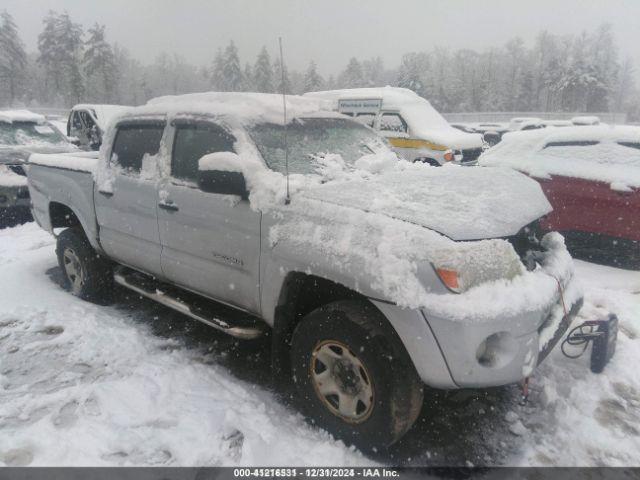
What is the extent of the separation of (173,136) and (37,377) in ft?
6.45

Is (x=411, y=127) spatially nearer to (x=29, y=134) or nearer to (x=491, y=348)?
(x=29, y=134)

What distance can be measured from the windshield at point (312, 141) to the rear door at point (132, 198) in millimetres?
1013

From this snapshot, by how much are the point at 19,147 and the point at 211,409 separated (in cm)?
767

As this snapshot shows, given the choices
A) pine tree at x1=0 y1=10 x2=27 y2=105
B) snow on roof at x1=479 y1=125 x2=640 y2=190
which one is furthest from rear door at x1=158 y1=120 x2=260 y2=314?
pine tree at x1=0 y1=10 x2=27 y2=105

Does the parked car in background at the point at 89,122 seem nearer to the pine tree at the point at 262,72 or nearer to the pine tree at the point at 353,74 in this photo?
the pine tree at the point at 262,72

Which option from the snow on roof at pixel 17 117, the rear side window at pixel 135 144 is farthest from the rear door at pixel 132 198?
the snow on roof at pixel 17 117

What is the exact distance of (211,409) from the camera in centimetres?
302

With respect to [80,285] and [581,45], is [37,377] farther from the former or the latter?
[581,45]

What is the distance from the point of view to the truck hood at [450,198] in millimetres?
2490

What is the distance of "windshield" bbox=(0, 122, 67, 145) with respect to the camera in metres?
8.81


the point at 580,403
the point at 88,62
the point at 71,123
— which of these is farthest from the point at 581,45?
the point at 580,403

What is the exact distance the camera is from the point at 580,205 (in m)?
5.97

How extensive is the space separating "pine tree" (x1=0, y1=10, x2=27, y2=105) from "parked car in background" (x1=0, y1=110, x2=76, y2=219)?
6099cm

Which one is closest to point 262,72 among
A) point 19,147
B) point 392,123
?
point 392,123
